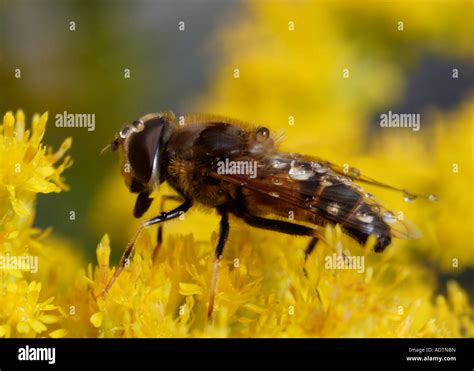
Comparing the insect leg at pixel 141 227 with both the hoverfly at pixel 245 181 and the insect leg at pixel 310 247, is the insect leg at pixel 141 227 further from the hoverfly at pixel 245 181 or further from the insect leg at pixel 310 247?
the insect leg at pixel 310 247

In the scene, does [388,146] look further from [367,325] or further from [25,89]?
[25,89]

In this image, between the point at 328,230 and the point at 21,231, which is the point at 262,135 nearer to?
the point at 328,230

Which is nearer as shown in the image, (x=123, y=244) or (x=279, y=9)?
(x=123, y=244)

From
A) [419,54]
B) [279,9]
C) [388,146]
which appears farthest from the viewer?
[279,9]

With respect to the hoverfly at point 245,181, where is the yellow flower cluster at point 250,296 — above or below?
below

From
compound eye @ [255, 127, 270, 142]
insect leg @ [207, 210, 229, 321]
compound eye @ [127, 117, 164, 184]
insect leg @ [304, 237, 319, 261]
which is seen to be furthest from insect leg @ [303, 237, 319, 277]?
compound eye @ [127, 117, 164, 184]

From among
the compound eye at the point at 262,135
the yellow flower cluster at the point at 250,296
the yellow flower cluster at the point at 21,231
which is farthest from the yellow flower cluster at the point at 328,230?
the compound eye at the point at 262,135
